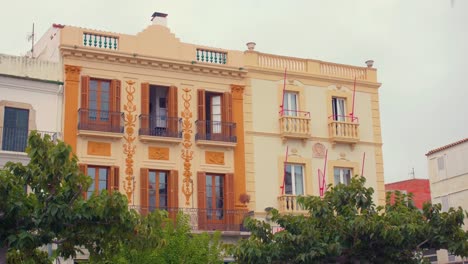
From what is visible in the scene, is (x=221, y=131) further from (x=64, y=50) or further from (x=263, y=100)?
(x=64, y=50)

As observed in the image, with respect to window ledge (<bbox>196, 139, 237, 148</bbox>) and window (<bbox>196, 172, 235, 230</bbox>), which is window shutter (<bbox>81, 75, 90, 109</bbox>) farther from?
window (<bbox>196, 172, 235, 230</bbox>)

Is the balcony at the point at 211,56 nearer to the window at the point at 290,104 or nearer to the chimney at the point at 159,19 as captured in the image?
the chimney at the point at 159,19

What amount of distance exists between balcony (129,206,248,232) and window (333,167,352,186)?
471cm

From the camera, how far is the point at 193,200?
2966 centimetres

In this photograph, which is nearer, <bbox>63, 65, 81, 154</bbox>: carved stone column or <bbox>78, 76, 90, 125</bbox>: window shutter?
<bbox>63, 65, 81, 154</bbox>: carved stone column

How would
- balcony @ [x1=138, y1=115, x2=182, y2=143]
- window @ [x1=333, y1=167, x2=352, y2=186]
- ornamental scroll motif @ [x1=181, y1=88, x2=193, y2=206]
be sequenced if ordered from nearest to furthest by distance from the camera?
balcony @ [x1=138, y1=115, x2=182, y2=143], ornamental scroll motif @ [x1=181, y1=88, x2=193, y2=206], window @ [x1=333, y1=167, x2=352, y2=186]

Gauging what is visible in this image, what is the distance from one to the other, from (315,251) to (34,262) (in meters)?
7.31

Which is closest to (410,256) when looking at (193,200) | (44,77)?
(193,200)

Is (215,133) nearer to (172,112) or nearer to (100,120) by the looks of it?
(172,112)

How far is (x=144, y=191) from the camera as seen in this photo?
28.8 metres

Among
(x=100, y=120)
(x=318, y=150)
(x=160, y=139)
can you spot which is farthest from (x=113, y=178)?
(x=318, y=150)

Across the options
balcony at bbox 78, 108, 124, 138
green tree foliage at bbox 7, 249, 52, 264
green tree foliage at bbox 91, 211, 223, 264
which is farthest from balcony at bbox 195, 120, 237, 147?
green tree foliage at bbox 7, 249, 52, 264

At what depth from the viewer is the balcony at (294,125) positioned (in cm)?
3151

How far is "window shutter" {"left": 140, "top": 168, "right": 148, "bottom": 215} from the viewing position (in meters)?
28.5
